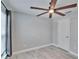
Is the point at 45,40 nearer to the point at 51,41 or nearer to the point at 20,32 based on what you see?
the point at 51,41

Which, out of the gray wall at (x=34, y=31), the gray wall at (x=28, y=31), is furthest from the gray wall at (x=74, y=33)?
the gray wall at (x=28, y=31)

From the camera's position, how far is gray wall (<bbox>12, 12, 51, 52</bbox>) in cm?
441

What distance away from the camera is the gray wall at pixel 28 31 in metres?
4.41

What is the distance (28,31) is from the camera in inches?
196

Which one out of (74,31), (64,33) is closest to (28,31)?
(64,33)

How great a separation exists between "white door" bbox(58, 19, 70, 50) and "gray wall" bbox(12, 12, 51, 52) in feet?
3.14

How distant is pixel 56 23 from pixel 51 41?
1.49m

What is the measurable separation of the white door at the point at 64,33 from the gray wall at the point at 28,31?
0.96 meters

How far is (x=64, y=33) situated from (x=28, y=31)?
230cm

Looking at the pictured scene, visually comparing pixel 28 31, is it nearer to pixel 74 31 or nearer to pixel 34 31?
pixel 34 31

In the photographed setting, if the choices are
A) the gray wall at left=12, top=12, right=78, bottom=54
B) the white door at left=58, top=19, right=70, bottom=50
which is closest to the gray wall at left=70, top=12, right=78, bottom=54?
the gray wall at left=12, top=12, right=78, bottom=54

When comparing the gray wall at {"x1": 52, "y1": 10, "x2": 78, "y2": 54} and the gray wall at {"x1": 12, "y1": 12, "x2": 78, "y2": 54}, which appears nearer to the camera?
the gray wall at {"x1": 52, "y1": 10, "x2": 78, "y2": 54}

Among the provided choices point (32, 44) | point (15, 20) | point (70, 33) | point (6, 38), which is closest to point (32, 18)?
point (15, 20)

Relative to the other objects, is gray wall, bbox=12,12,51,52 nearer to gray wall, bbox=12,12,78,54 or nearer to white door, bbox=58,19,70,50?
gray wall, bbox=12,12,78,54
